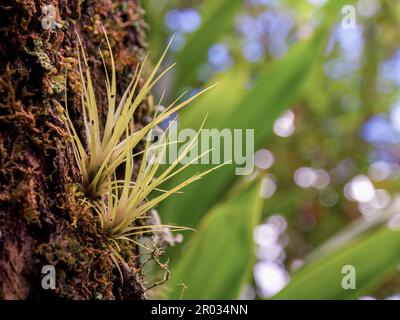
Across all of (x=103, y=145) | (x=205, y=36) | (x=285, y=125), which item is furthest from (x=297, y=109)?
(x=103, y=145)

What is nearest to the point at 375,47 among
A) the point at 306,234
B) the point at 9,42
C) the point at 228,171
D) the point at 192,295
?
the point at 306,234

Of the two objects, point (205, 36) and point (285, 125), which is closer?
point (205, 36)

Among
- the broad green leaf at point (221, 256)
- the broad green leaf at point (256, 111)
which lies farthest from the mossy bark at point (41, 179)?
the broad green leaf at point (256, 111)

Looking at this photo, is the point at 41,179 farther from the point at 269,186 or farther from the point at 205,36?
the point at 269,186

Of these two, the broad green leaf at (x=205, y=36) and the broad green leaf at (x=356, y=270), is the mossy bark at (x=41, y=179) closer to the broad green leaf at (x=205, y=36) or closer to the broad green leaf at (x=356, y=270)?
the broad green leaf at (x=356, y=270)

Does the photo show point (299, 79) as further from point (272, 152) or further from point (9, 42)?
point (272, 152)
